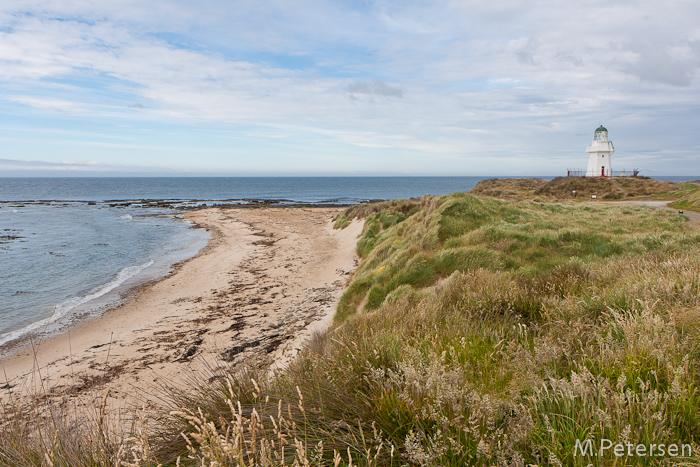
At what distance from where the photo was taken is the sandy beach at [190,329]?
337 inches

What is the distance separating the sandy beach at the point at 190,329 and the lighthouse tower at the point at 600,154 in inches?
1790

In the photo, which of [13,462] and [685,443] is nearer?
[685,443]

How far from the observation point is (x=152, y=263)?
22.4 m

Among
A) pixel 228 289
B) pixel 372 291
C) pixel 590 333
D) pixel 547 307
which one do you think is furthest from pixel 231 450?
pixel 228 289

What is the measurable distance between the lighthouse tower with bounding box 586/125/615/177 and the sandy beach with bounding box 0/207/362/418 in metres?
45.5

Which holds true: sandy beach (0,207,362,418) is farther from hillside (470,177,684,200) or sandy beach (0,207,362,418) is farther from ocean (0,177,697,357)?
hillside (470,177,684,200)

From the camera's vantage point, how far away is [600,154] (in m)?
52.7

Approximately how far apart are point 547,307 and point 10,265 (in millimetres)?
26442

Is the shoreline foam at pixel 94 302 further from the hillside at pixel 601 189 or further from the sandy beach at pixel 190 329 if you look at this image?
the hillside at pixel 601 189

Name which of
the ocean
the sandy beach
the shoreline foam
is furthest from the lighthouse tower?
the shoreline foam

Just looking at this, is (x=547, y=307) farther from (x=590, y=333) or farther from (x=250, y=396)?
(x=250, y=396)

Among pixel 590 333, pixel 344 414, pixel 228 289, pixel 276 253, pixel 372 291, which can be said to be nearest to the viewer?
pixel 344 414

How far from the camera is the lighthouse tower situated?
52156 millimetres

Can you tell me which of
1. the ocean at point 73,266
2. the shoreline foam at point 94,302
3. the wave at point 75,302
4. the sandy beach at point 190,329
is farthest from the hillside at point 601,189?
the wave at point 75,302
